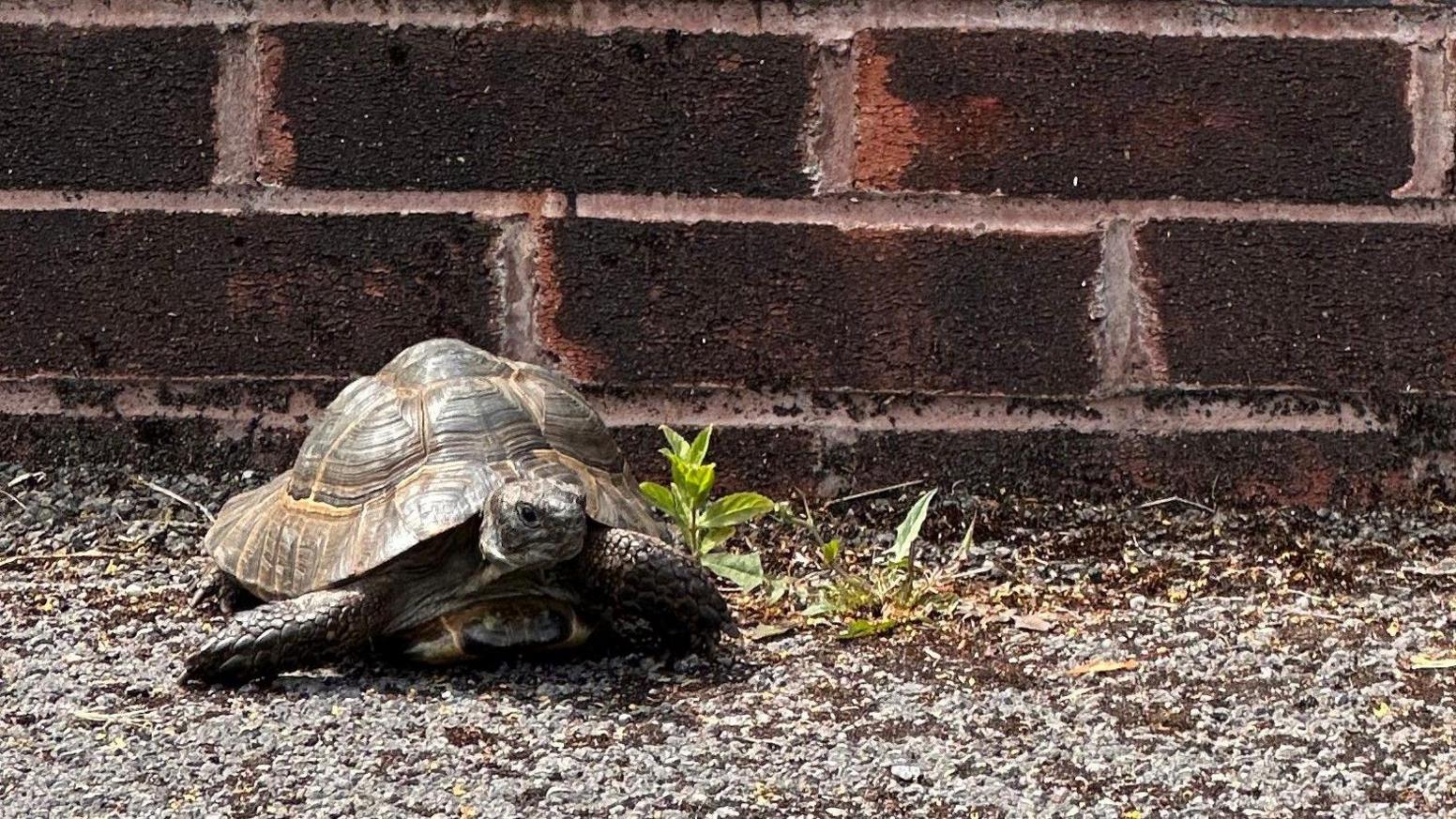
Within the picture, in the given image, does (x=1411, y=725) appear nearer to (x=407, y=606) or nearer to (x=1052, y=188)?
(x=1052, y=188)

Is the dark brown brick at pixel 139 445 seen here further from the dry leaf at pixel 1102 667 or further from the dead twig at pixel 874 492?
the dry leaf at pixel 1102 667

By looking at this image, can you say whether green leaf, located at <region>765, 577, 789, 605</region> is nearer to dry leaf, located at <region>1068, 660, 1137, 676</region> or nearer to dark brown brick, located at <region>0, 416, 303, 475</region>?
dry leaf, located at <region>1068, 660, 1137, 676</region>

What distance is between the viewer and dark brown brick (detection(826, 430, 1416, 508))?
6.75ft

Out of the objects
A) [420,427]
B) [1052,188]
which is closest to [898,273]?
[1052,188]

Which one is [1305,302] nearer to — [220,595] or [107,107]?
[220,595]

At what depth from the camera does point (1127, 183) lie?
6.59 ft

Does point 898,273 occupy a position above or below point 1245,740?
above

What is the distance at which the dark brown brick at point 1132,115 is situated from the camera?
199 centimetres

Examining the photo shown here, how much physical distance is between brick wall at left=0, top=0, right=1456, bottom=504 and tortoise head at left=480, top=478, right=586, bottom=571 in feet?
1.40

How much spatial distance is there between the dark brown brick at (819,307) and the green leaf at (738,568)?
29 cm

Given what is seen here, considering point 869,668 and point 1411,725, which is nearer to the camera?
point 1411,725

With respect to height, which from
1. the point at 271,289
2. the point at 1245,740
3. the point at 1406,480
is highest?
the point at 271,289

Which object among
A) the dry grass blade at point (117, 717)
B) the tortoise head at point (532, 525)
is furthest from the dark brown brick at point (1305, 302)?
the dry grass blade at point (117, 717)

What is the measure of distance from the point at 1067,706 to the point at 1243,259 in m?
0.77
